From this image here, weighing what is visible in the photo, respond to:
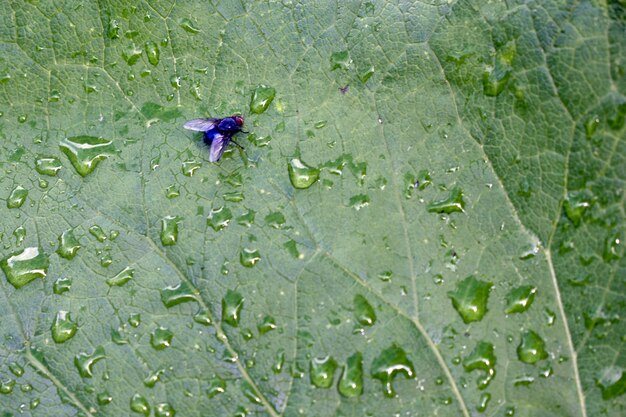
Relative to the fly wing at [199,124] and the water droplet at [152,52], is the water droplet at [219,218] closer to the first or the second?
the fly wing at [199,124]

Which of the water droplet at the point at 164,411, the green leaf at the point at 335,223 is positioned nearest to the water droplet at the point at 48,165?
the green leaf at the point at 335,223

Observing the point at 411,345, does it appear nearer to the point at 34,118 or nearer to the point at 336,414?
the point at 336,414

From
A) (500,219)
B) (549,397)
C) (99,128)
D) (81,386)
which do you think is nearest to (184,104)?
(99,128)

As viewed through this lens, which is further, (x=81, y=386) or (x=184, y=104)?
(x=184, y=104)

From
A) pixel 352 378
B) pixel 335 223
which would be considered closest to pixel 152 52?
pixel 335 223

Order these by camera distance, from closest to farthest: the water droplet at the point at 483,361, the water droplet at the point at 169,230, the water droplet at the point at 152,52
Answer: the water droplet at the point at 483,361 < the water droplet at the point at 169,230 < the water droplet at the point at 152,52

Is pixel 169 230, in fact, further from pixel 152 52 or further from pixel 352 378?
pixel 352 378
